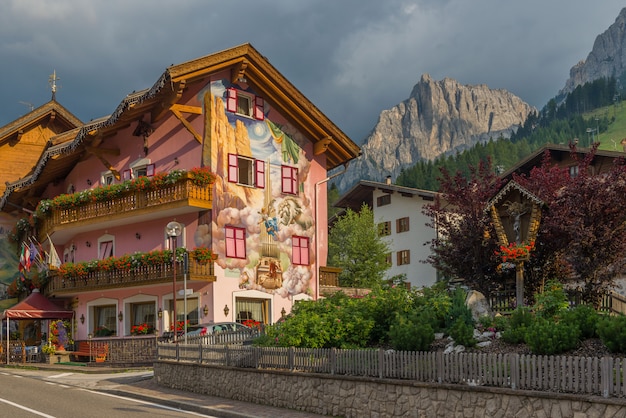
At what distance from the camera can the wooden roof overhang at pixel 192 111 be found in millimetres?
33500

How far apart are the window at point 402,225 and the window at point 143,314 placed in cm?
2951

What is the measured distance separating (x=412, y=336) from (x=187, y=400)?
21.9 feet

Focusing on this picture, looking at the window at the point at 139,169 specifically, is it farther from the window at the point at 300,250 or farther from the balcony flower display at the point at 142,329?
the window at the point at 300,250

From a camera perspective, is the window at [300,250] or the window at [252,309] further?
the window at [300,250]

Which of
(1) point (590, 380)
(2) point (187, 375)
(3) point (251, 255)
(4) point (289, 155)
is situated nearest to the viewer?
(1) point (590, 380)

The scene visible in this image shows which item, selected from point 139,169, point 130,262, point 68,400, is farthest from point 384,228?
point 68,400

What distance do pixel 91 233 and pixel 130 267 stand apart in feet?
19.3

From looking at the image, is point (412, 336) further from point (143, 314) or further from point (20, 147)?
point (20, 147)

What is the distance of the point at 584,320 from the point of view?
15688 mm

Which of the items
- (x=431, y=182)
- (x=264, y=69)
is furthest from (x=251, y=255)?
(x=431, y=182)

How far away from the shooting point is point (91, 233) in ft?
130

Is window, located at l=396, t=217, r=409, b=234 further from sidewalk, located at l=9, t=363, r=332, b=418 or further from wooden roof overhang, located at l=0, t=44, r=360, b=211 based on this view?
sidewalk, located at l=9, t=363, r=332, b=418

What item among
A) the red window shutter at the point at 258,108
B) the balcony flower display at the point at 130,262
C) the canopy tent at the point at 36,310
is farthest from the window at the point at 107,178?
the red window shutter at the point at 258,108

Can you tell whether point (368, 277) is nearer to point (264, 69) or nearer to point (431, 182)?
point (264, 69)
